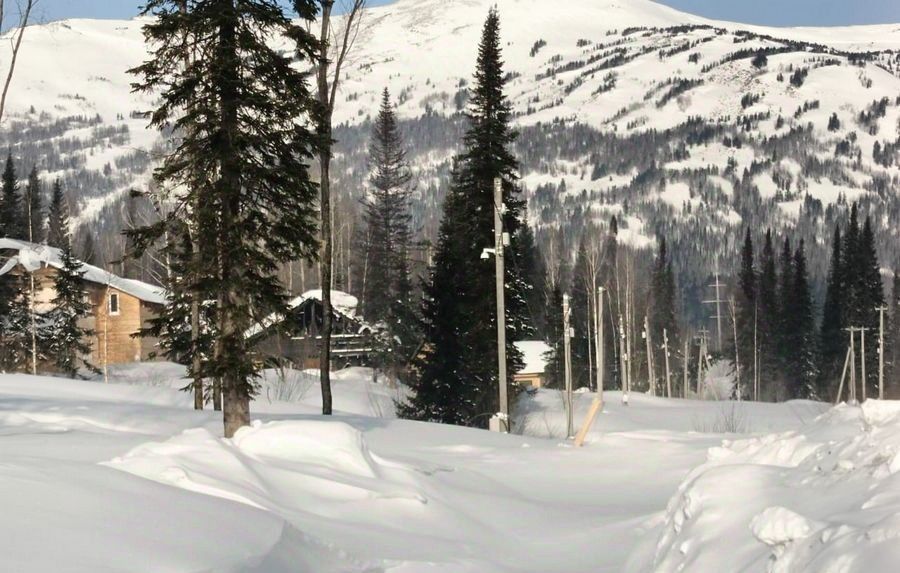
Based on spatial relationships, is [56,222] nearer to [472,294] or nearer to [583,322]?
[583,322]

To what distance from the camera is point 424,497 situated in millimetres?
12781

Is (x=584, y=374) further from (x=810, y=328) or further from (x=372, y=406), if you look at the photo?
(x=372, y=406)

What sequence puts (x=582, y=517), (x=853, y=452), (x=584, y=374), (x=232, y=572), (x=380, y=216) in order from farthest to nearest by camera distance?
(x=584, y=374), (x=380, y=216), (x=582, y=517), (x=853, y=452), (x=232, y=572)

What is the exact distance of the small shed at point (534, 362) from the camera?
71.9 m

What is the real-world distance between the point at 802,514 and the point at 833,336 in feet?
268

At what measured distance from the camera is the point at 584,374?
79.1 metres

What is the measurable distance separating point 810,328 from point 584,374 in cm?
2032

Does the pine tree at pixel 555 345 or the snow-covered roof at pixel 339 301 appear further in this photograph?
the pine tree at pixel 555 345

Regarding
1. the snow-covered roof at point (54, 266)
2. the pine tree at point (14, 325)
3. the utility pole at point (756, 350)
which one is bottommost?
the utility pole at point (756, 350)

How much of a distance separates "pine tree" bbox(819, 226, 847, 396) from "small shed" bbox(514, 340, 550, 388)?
23.8 m

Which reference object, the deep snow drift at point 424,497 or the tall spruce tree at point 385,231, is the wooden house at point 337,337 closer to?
the tall spruce tree at point 385,231

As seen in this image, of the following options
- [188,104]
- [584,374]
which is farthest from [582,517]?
[584,374]

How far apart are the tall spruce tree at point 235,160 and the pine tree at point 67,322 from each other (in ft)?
115

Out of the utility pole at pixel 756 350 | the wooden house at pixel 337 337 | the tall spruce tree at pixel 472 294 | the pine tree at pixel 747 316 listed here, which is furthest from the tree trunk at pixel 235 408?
the pine tree at pixel 747 316
